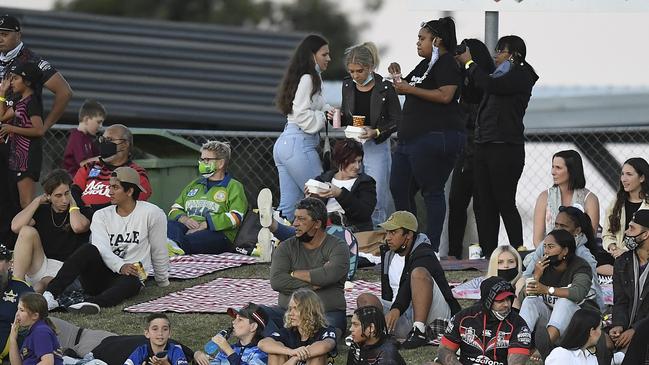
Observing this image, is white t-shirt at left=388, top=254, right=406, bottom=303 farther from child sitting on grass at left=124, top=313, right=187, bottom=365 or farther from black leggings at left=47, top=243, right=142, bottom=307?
black leggings at left=47, top=243, right=142, bottom=307

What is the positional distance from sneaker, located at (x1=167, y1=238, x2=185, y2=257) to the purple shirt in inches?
132

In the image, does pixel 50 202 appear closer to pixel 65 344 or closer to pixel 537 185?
pixel 65 344

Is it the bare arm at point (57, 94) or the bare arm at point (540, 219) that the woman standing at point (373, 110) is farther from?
the bare arm at point (57, 94)

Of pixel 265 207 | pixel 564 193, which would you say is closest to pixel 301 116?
pixel 265 207

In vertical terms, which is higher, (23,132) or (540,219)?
(23,132)

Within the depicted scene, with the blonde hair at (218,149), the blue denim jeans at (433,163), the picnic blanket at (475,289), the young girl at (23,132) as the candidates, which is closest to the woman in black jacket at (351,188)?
the blue denim jeans at (433,163)

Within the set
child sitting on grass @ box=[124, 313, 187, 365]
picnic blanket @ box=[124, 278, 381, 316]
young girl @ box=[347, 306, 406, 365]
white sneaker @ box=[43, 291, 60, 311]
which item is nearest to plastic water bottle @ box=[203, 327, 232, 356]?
child sitting on grass @ box=[124, 313, 187, 365]

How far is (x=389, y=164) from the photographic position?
43.6 feet

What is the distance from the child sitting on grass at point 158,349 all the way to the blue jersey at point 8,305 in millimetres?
927

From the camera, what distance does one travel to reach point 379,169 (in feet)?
43.3

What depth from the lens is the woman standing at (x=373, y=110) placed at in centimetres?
1305

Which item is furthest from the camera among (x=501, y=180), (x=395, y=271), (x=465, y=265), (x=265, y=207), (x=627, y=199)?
(x=465, y=265)

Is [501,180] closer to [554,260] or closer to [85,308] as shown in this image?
[554,260]

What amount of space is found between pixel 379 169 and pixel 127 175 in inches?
85.0
